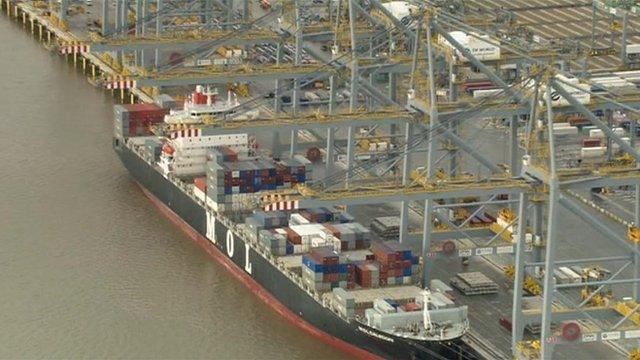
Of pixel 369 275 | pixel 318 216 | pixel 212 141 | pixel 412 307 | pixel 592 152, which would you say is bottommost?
pixel 412 307

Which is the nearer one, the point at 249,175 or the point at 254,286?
the point at 254,286

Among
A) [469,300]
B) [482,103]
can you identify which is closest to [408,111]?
[482,103]

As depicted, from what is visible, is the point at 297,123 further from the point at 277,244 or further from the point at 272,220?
the point at 277,244

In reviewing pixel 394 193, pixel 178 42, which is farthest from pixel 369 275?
pixel 178 42

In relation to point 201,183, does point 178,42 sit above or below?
above

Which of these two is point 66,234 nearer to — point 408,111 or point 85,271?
point 85,271

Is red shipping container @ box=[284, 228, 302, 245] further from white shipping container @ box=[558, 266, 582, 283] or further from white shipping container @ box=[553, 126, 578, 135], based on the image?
white shipping container @ box=[553, 126, 578, 135]

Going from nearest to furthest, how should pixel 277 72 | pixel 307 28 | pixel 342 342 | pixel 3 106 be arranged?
1. pixel 342 342
2. pixel 277 72
3. pixel 307 28
4. pixel 3 106
